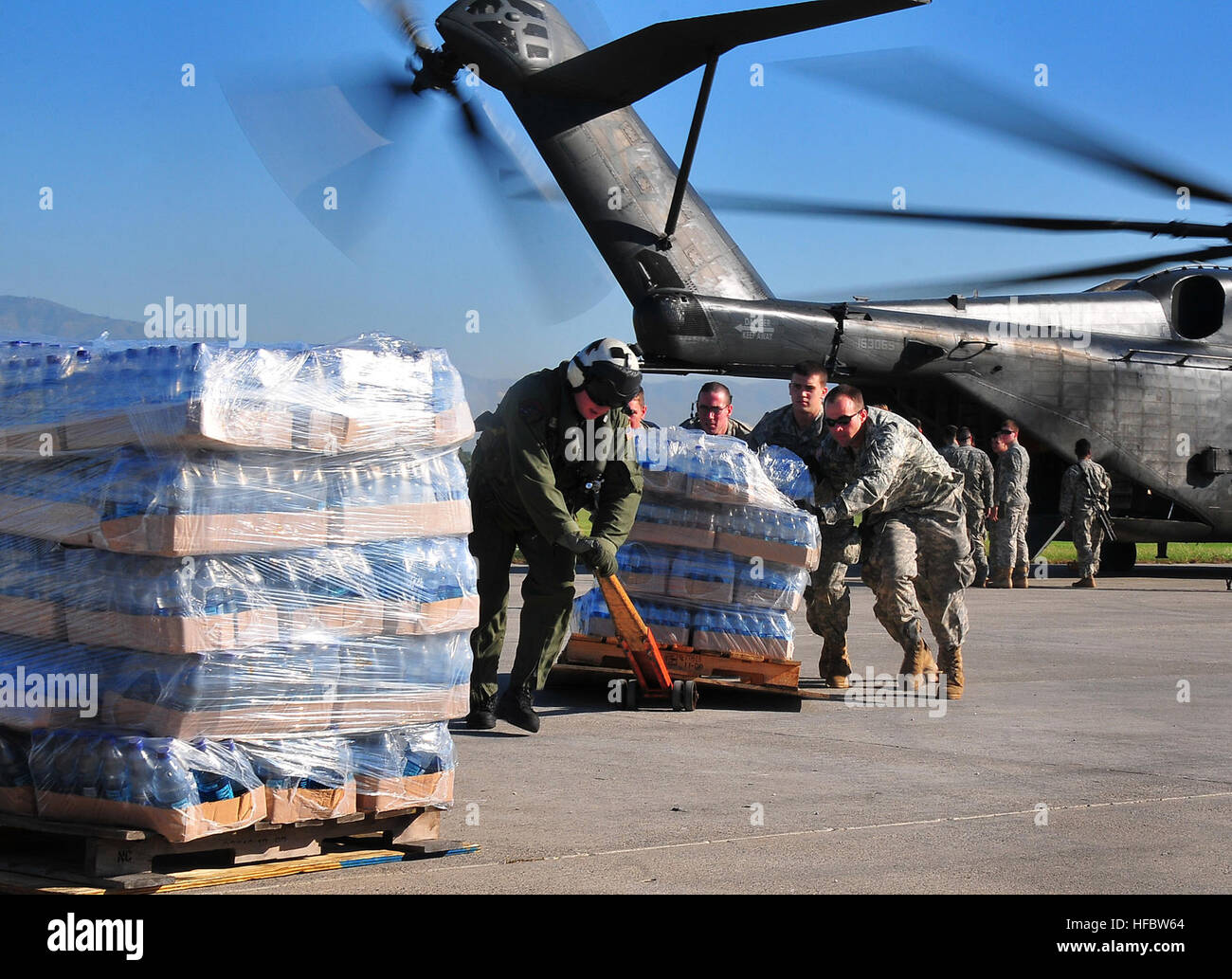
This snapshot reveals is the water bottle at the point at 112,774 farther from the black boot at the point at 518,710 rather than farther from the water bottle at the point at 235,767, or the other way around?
the black boot at the point at 518,710

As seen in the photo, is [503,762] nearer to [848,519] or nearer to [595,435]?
[595,435]

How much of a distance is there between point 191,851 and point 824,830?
7.17 ft

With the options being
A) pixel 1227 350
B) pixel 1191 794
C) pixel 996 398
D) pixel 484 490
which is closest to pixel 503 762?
pixel 484 490

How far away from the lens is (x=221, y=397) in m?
4.24

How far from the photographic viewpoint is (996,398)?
17.6m

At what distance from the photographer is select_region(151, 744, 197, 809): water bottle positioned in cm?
404

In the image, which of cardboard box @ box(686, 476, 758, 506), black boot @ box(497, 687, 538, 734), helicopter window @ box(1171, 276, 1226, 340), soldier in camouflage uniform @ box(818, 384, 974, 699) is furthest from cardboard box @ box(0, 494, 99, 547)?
helicopter window @ box(1171, 276, 1226, 340)

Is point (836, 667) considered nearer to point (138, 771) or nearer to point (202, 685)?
point (202, 685)

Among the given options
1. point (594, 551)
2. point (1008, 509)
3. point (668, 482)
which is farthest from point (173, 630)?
point (1008, 509)

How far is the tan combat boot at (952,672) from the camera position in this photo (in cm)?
859

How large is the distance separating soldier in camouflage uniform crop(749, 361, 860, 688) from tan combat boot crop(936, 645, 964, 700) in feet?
2.14

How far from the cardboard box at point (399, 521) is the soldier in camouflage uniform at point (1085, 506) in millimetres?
14222

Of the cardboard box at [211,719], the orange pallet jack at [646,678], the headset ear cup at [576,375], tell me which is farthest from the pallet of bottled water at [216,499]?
the orange pallet jack at [646,678]

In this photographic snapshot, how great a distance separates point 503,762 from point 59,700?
7.61 feet
